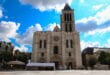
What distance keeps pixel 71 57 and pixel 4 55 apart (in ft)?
84.9

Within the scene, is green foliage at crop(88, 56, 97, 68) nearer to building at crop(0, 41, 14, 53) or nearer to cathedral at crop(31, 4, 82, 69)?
cathedral at crop(31, 4, 82, 69)

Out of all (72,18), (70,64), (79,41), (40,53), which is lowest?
(70,64)

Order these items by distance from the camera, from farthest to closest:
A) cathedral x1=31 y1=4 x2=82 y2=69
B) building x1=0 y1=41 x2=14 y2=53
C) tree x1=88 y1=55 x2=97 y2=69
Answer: building x1=0 y1=41 x2=14 y2=53 → tree x1=88 y1=55 x2=97 y2=69 → cathedral x1=31 y1=4 x2=82 y2=69

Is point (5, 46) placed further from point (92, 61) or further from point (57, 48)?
point (92, 61)


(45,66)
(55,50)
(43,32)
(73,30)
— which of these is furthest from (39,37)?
(45,66)

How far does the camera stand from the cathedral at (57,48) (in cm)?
6322

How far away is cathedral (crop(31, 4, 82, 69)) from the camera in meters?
63.2

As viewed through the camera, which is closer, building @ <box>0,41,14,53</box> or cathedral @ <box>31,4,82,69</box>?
cathedral @ <box>31,4,82,69</box>

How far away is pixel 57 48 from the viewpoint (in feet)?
216

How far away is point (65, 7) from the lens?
249ft

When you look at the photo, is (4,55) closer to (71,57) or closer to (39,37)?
(39,37)

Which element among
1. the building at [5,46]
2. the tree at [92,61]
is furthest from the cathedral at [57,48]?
the building at [5,46]

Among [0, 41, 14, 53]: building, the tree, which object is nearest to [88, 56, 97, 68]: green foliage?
the tree

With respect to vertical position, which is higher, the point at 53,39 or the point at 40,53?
the point at 53,39
